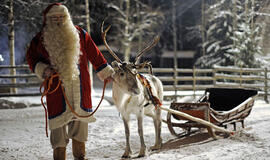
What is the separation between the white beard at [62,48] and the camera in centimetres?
341

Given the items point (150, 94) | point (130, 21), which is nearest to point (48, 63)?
point (150, 94)

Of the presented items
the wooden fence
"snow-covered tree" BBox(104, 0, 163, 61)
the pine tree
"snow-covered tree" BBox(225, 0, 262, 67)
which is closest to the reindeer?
the wooden fence

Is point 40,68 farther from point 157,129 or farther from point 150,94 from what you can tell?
point 157,129

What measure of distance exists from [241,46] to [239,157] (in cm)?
1083

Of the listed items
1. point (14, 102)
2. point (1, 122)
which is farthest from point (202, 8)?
point (1, 122)

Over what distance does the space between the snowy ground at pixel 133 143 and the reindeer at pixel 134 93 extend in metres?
0.38

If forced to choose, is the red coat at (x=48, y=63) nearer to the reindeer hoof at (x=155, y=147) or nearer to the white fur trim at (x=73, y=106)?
the white fur trim at (x=73, y=106)

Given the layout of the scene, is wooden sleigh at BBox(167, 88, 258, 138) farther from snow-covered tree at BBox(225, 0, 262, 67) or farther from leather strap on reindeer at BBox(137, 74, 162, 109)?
snow-covered tree at BBox(225, 0, 262, 67)

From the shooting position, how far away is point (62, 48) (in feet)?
11.3

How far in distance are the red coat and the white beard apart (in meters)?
0.11

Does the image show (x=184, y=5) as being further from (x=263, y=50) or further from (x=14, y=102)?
(x=14, y=102)

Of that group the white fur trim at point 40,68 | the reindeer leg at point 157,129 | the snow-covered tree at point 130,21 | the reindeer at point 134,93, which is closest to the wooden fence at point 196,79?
the snow-covered tree at point 130,21

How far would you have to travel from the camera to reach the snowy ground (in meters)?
4.48

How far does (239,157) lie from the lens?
4266 mm
